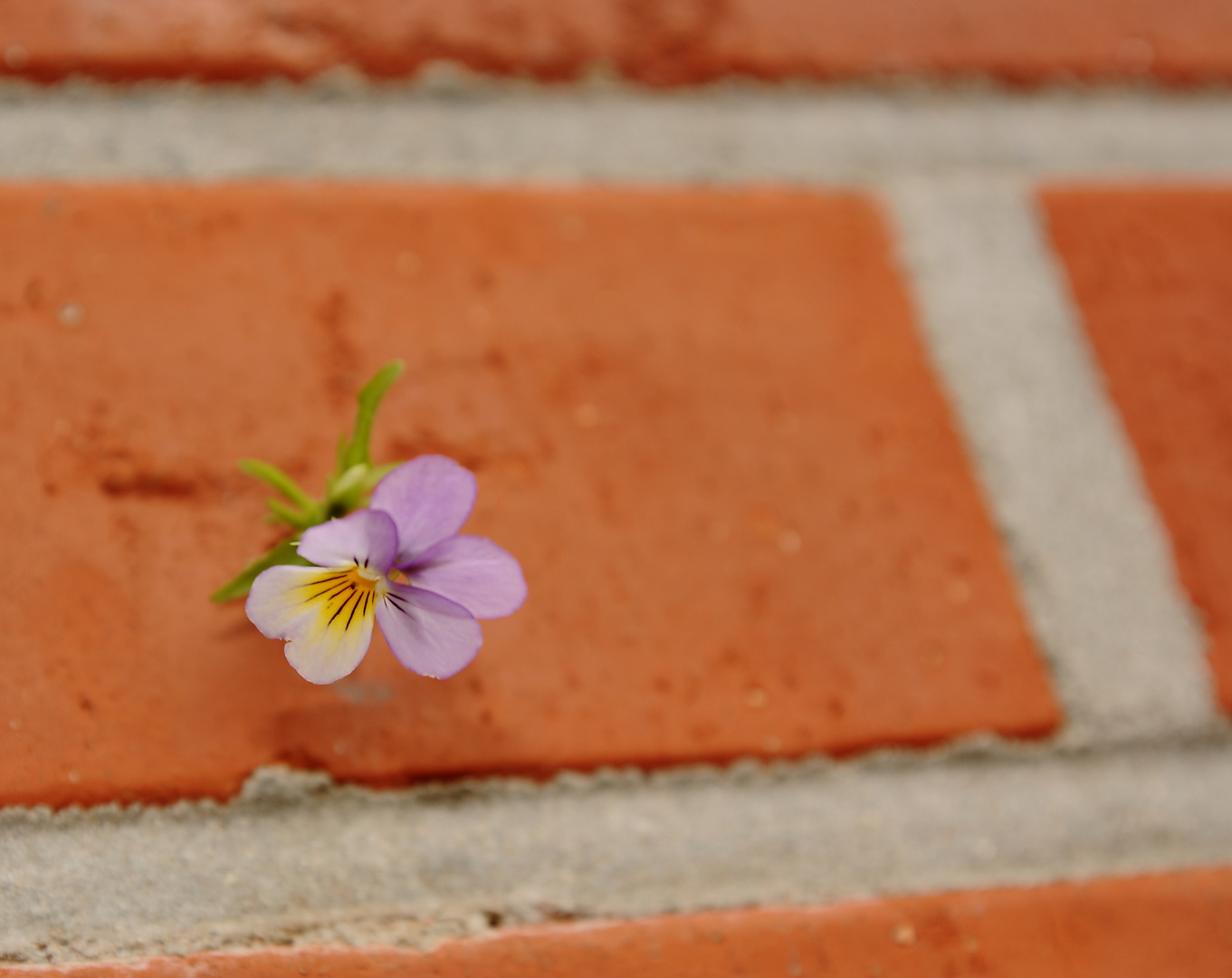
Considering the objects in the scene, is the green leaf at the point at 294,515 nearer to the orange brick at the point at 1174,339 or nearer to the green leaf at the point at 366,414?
the green leaf at the point at 366,414

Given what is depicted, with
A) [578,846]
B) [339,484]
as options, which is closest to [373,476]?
[339,484]

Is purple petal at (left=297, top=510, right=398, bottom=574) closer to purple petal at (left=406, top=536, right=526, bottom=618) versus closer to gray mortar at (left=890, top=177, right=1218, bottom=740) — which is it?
purple petal at (left=406, top=536, right=526, bottom=618)

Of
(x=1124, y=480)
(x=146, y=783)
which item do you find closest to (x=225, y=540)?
(x=146, y=783)

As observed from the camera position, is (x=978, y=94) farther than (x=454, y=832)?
Yes

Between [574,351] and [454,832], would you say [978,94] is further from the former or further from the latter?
[454,832]

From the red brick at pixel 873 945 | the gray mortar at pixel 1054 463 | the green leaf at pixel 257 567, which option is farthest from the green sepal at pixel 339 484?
the gray mortar at pixel 1054 463
